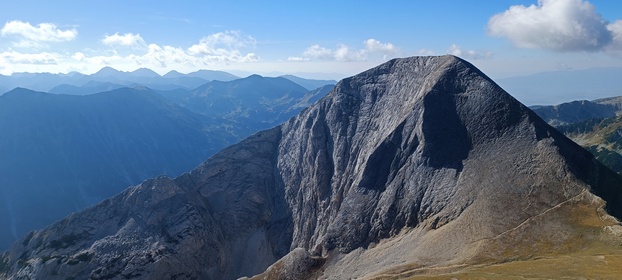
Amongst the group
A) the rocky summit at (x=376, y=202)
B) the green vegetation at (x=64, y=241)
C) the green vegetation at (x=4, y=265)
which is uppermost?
the rocky summit at (x=376, y=202)

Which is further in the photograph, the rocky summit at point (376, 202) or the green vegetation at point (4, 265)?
the green vegetation at point (4, 265)

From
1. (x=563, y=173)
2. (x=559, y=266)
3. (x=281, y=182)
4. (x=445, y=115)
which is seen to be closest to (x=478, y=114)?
(x=445, y=115)

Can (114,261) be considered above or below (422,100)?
below

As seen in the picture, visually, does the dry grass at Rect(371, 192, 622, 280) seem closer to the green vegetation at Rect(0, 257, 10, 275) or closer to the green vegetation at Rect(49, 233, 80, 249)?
the green vegetation at Rect(49, 233, 80, 249)

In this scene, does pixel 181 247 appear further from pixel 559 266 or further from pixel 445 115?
pixel 559 266

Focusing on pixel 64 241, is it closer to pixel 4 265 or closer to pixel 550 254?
pixel 4 265

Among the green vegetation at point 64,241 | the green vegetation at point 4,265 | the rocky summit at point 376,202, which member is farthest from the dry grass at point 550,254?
the green vegetation at point 4,265

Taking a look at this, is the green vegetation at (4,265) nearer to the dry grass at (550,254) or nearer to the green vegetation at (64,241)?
the green vegetation at (64,241)

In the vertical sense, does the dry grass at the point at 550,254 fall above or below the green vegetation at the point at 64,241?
above
